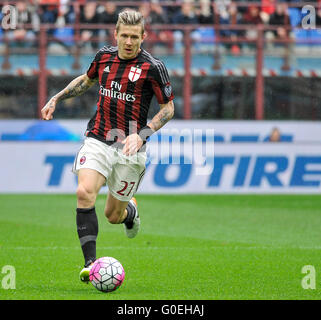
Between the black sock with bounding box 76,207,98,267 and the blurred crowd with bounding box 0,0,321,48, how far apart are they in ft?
34.3

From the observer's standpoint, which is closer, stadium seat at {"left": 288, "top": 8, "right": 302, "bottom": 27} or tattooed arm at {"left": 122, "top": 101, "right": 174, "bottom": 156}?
tattooed arm at {"left": 122, "top": 101, "right": 174, "bottom": 156}

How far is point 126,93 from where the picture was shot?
7.32 m

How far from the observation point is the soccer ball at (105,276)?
6.35 meters

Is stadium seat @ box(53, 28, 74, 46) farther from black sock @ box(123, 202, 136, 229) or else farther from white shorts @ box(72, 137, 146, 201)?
white shorts @ box(72, 137, 146, 201)

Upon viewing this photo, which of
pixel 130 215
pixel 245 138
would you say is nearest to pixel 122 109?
pixel 130 215

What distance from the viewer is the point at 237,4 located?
59.6 feet

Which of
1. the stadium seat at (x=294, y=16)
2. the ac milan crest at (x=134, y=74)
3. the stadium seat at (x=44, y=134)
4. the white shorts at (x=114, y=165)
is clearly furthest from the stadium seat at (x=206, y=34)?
the ac milan crest at (x=134, y=74)

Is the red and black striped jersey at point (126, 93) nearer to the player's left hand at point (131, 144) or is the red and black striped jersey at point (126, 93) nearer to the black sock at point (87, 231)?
the player's left hand at point (131, 144)

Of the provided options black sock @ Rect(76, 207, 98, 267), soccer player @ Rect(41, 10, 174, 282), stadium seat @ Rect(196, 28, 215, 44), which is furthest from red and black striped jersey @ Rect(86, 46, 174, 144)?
stadium seat @ Rect(196, 28, 215, 44)

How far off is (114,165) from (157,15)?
10774mm

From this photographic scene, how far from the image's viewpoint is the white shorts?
7.10 metres

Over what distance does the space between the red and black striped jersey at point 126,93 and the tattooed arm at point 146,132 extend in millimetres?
89
